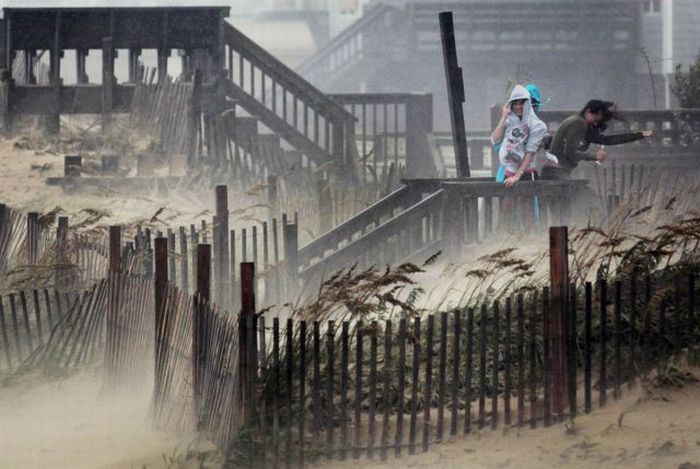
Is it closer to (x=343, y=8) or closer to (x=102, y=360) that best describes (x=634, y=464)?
(x=102, y=360)

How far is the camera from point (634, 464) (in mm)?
7934

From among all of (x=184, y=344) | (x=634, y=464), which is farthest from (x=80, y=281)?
(x=634, y=464)

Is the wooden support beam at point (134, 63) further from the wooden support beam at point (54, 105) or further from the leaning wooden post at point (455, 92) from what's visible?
the leaning wooden post at point (455, 92)

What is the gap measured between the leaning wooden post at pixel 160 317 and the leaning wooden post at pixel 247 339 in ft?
4.15

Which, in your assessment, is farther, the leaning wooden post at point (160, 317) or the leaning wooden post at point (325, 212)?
the leaning wooden post at point (325, 212)

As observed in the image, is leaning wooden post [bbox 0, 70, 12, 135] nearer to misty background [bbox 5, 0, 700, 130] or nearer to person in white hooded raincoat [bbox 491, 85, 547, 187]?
person in white hooded raincoat [bbox 491, 85, 547, 187]

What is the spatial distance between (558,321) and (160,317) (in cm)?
266

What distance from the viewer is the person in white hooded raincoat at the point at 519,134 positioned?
14039 mm

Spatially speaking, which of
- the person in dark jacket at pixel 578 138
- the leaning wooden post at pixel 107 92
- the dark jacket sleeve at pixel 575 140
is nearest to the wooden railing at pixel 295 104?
the leaning wooden post at pixel 107 92

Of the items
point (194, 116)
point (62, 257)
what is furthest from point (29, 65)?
point (62, 257)

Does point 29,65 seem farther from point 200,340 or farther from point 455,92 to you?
point 200,340

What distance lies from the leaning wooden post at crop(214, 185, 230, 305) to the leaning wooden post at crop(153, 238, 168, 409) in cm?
294

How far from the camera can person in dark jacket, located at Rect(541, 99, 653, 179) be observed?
14430 millimetres

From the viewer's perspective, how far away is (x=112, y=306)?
1074cm
